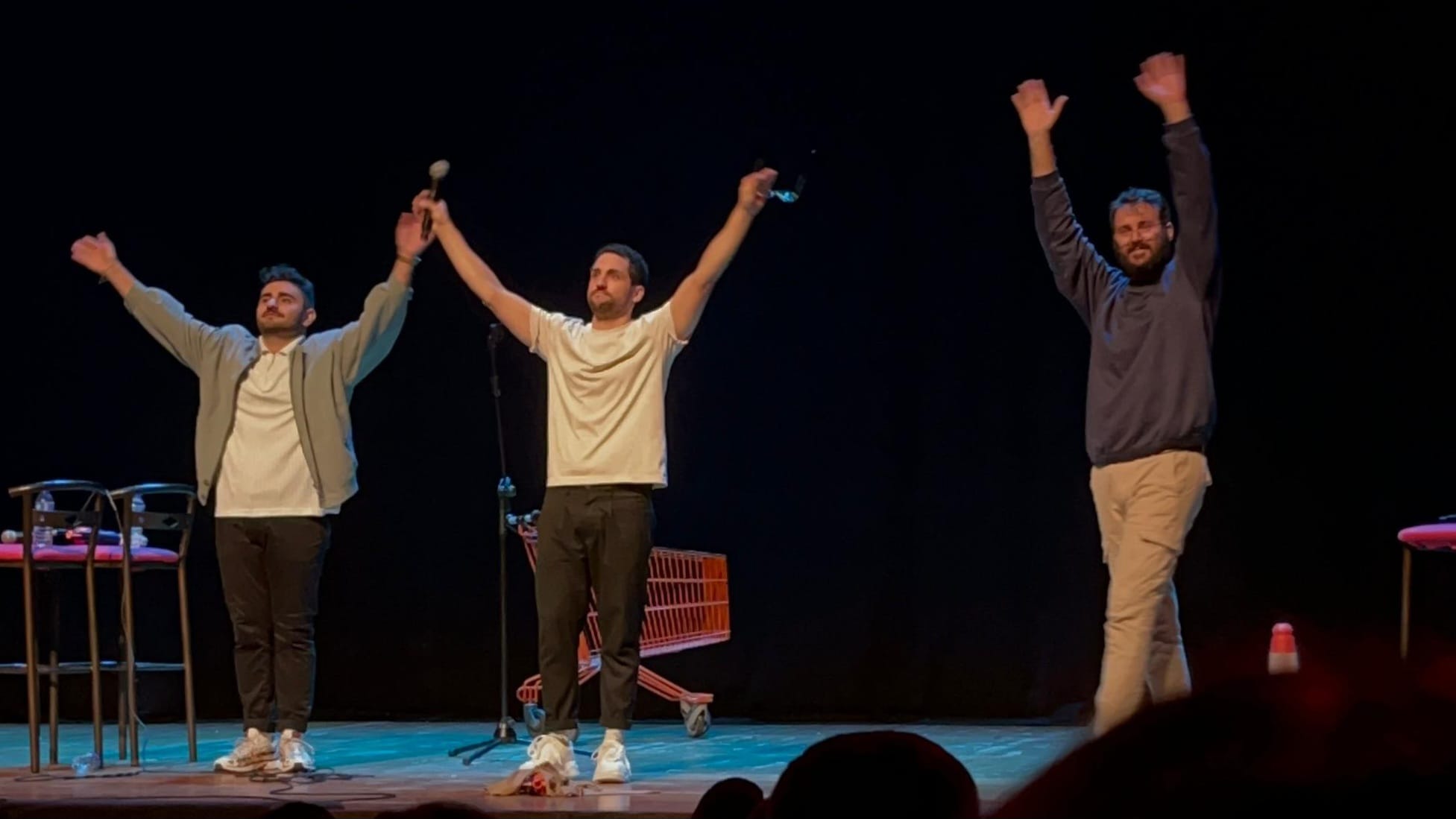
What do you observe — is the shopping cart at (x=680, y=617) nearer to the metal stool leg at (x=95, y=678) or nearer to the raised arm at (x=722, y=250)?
the metal stool leg at (x=95, y=678)

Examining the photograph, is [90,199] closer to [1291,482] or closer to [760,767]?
[760,767]

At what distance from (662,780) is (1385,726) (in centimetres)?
430

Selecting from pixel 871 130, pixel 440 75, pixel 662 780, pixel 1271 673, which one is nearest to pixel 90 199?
pixel 440 75

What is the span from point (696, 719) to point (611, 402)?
1.83 m

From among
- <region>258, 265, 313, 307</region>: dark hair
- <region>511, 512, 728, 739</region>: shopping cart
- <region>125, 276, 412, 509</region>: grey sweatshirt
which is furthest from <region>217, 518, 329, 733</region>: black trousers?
<region>511, 512, 728, 739</region>: shopping cart

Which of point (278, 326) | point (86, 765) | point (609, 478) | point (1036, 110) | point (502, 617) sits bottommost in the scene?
point (86, 765)

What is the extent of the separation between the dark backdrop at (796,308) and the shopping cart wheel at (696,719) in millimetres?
489

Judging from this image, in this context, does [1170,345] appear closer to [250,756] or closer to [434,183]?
[434,183]

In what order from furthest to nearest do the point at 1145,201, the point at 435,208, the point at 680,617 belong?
1. the point at 680,617
2. the point at 435,208
3. the point at 1145,201

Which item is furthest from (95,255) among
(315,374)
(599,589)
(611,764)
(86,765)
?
(611,764)

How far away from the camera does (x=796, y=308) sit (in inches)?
255

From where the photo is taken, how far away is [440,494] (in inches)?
268

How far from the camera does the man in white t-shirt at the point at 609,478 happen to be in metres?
4.55

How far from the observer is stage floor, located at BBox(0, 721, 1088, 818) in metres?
3.95
